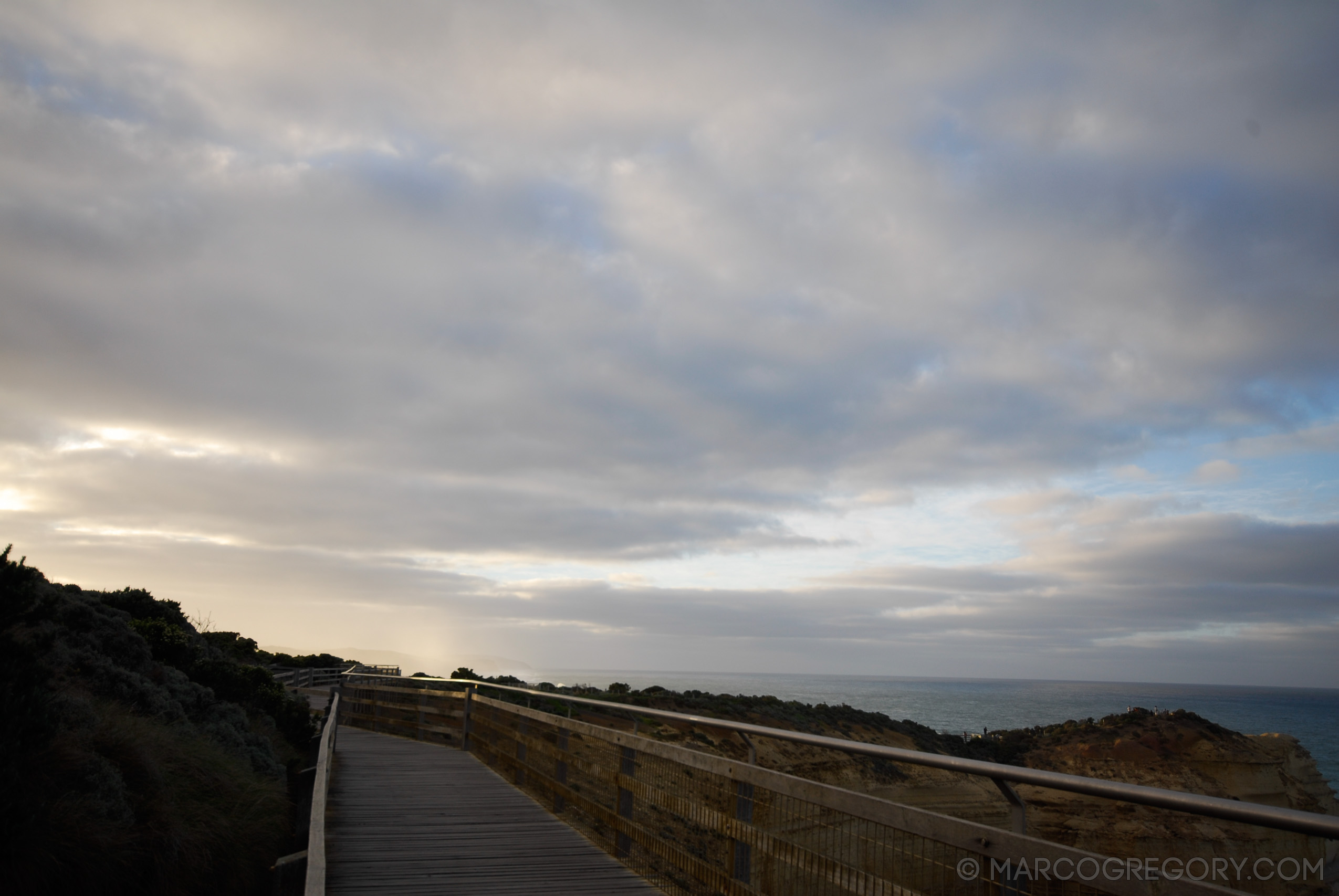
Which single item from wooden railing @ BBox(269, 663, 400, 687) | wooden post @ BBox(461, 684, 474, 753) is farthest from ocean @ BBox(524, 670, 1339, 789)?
wooden post @ BBox(461, 684, 474, 753)

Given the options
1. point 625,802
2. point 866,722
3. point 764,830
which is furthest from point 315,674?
point 764,830

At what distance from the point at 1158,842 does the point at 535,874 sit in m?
16.9

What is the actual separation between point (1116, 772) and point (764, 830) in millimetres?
32449

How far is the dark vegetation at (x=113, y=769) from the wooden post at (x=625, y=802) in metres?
3.11

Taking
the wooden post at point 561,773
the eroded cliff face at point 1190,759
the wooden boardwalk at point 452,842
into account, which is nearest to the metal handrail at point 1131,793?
the wooden boardwalk at point 452,842

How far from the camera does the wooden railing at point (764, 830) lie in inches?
105

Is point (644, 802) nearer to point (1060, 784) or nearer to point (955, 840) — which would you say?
point (955, 840)

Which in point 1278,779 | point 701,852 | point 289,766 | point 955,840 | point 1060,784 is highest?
point 1060,784

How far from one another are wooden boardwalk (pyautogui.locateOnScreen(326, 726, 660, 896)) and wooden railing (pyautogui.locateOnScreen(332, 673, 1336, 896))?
0.29 m

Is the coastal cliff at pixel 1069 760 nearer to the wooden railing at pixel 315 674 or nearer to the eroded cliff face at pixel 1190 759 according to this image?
the eroded cliff face at pixel 1190 759

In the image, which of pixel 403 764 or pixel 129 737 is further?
pixel 403 764

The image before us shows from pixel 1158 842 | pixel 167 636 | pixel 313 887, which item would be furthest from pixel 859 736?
pixel 313 887

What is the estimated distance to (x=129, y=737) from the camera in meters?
6.82

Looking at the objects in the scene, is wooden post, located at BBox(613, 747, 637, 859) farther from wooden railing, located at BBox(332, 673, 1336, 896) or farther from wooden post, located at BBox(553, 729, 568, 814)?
wooden post, located at BBox(553, 729, 568, 814)
